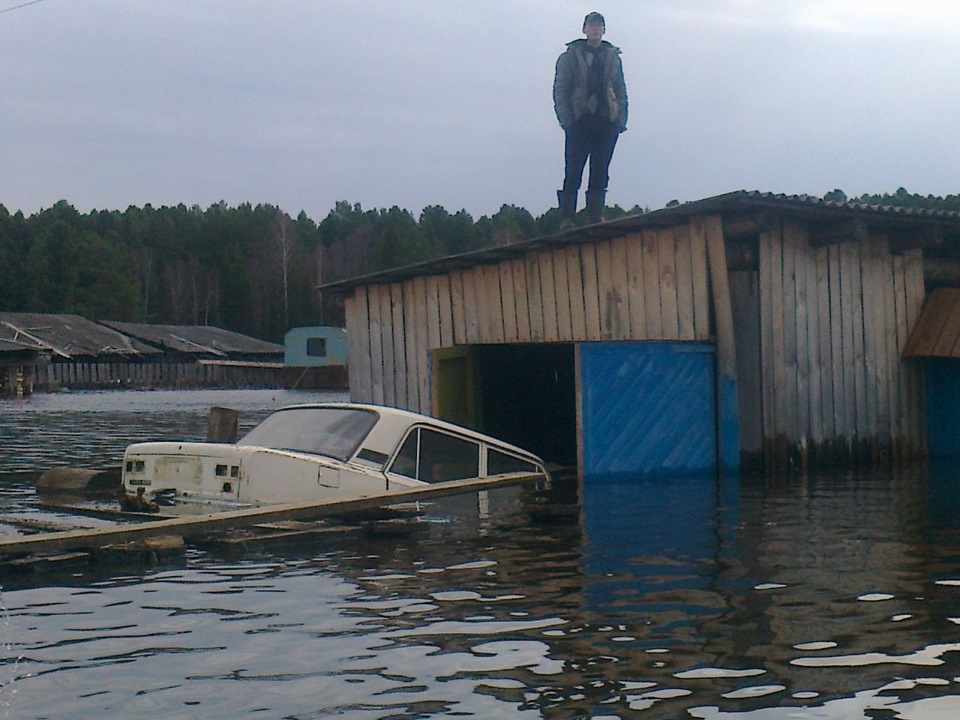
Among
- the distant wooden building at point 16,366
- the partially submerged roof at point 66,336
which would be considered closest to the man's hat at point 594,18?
the distant wooden building at point 16,366

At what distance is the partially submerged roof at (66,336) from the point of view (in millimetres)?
76000

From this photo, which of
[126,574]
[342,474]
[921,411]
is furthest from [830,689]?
[921,411]

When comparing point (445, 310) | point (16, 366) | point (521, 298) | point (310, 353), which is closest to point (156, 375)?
point (310, 353)

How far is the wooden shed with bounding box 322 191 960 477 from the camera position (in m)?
17.2

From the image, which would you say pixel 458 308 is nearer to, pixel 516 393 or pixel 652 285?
pixel 516 393

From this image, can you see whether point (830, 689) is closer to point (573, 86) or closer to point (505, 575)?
point (505, 575)

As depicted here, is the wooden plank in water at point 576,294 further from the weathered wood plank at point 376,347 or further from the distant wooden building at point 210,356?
the distant wooden building at point 210,356

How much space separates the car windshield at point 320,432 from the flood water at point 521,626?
115 centimetres

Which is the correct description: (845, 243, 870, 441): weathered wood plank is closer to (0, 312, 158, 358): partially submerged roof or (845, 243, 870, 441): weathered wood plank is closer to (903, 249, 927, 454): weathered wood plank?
(903, 249, 927, 454): weathered wood plank

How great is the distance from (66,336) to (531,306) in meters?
68.6

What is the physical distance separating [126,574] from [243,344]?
8812 centimetres

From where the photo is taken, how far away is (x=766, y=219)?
1736 centimetres

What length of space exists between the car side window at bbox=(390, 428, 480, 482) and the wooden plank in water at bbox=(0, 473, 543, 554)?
30 cm

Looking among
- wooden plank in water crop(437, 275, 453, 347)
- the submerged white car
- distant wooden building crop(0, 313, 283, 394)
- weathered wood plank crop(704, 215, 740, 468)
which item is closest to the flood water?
the submerged white car
